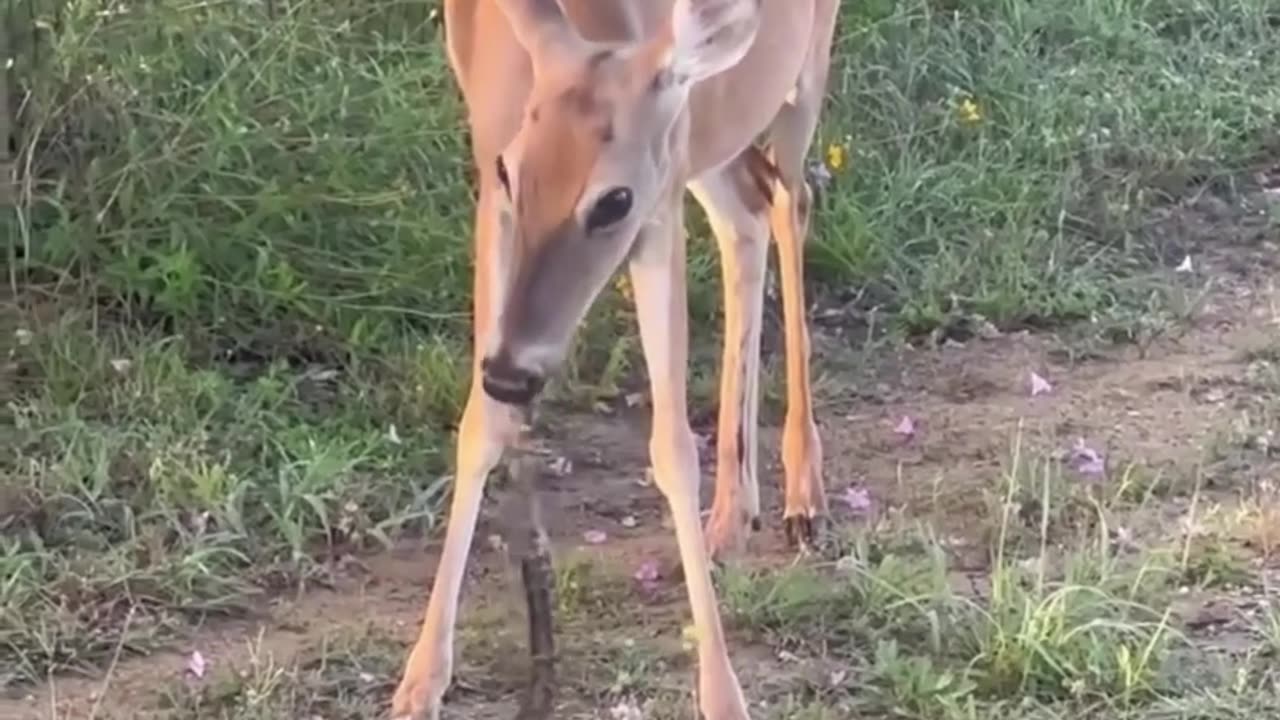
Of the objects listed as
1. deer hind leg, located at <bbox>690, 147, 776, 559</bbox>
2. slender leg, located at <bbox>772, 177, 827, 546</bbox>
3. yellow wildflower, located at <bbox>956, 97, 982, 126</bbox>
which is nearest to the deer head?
deer hind leg, located at <bbox>690, 147, 776, 559</bbox>

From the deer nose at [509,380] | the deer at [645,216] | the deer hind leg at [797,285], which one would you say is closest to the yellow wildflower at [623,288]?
the deer hind leg at [797,285]

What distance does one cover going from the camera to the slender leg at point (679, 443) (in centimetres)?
375

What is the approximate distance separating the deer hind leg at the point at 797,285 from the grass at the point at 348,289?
0.91ft

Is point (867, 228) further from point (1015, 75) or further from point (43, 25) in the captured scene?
point (43, 25)

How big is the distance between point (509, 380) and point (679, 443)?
0.66 metres

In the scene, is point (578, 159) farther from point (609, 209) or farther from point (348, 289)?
point (348, 289)

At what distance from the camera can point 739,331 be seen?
4723 mm

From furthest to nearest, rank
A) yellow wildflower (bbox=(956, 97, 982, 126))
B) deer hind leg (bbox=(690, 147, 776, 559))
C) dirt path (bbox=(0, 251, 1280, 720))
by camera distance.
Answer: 1. yellow wildflower (bbox=(956, 97, 982, 126))
2. deer hind leg (bbox=(690, 147, 776, 559))
3. dirt path (bbox=(0, 251, 1280, 720))

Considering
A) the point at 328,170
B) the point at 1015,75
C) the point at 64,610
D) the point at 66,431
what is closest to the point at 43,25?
the point at 328,170

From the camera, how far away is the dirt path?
413 cm

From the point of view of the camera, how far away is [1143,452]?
5137 millimetres

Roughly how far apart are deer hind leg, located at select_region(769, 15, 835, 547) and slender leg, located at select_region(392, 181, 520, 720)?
1.03m

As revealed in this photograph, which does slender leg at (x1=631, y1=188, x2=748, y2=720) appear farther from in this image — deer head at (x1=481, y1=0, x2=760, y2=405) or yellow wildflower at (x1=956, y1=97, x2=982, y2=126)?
yellow wildflower at (x1=956, y1=97, x2=982, y2=126)

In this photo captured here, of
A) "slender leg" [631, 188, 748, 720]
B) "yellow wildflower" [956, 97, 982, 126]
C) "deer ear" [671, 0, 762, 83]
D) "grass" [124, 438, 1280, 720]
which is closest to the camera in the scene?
"deer ear" [671, 0, 762, 83]
